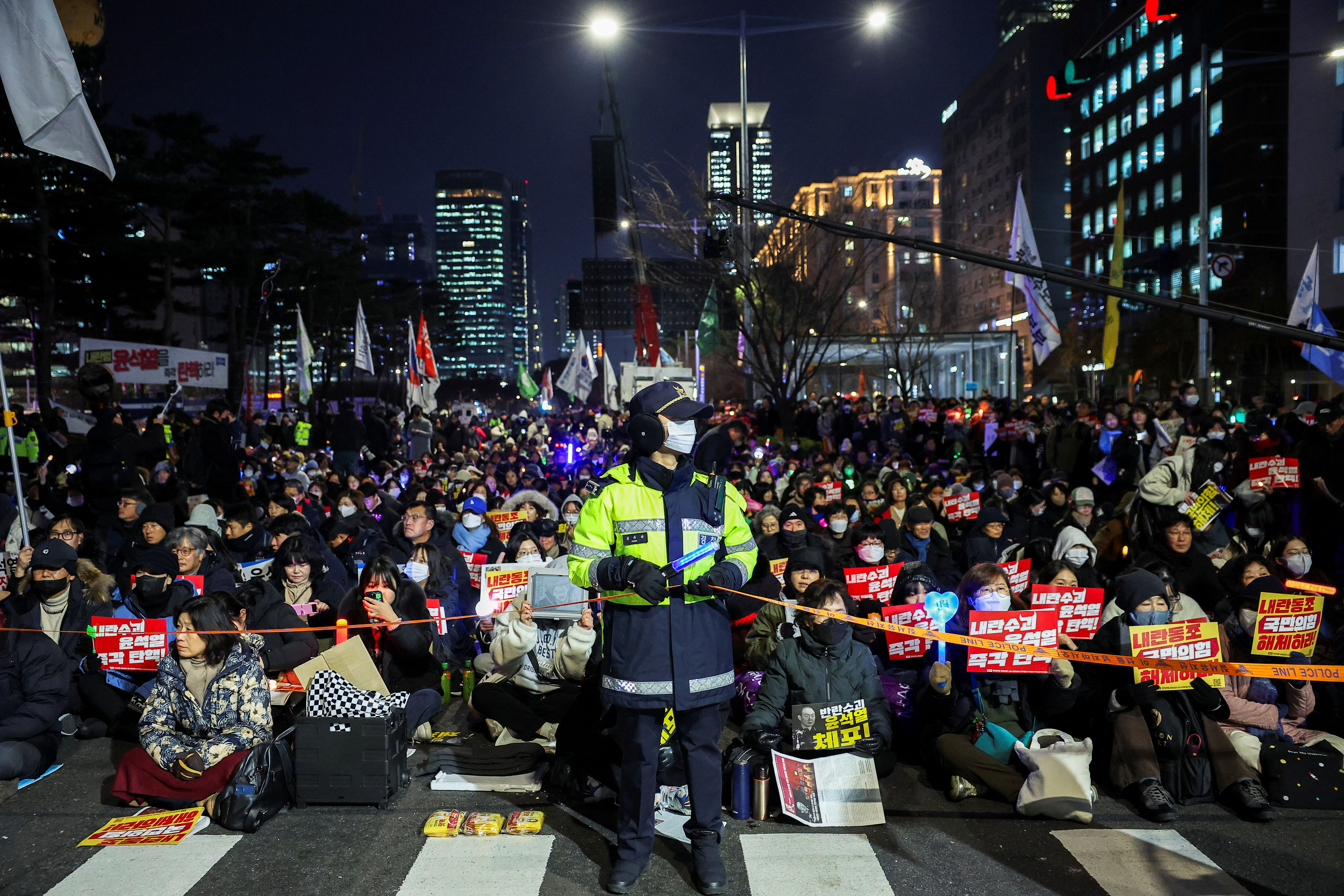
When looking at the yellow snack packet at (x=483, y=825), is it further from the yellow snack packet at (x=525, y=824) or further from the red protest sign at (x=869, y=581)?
the red protest sign at (x=869, y=581)

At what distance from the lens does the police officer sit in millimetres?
4516

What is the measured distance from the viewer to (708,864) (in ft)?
15.1

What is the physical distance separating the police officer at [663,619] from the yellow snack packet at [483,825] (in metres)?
0.95

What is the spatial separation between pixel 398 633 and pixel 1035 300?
1258 cm

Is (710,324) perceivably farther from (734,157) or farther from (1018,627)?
(1018,627)

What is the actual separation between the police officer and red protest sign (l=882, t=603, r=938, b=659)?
7.45ft

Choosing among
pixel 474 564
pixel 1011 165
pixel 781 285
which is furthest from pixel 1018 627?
pixel 1011 165

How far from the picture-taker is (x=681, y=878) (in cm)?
476

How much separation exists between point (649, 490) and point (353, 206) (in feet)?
618

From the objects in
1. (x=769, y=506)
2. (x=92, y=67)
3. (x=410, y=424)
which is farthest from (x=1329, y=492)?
(x=92, y=67)

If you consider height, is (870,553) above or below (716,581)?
below

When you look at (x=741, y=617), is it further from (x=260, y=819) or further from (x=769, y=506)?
(x=260, y=819)

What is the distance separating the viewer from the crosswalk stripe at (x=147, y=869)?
4.67 m

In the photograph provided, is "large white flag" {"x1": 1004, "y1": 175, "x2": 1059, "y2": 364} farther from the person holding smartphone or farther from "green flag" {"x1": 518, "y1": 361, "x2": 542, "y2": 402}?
"green flag" {"x1": 518, "y1": 361, "x2": 542, "y2": 402}
